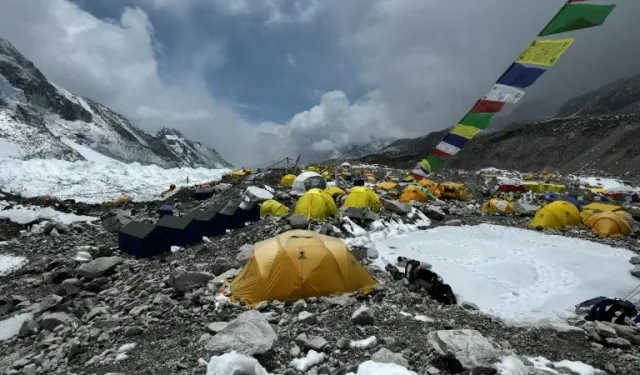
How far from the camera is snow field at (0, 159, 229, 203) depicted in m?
32.8

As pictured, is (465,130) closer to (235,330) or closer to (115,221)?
(235,330)

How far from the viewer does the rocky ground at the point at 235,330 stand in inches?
185

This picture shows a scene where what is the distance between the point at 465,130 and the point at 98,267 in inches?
462

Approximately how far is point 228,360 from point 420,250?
842 centimetres

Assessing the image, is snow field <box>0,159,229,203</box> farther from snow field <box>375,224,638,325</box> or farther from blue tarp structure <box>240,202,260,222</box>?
snow field <box>375,224,638,325</box>

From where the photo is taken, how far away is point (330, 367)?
4.66 meters

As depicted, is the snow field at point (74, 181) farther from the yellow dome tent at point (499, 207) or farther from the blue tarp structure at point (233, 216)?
the yellow dome tent at point (499, 207)

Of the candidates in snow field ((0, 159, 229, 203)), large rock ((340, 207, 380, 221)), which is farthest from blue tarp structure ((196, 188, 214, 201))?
large rock ((340, 207, 380, 221))

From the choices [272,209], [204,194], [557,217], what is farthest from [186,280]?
[204,194]

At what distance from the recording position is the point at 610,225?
44.9ft

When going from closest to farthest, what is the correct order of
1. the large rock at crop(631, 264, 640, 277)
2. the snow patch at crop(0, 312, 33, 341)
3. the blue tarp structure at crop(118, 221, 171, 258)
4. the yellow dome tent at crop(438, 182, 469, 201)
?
the snow patch at crop(0, 312, 33, 341)
the large rock at crop(631, 264, 640, 277)
the blue tarp structure at crop(118, 221, 171, 258)
the yellow dome tent at crop(438, 182, 469, 201)

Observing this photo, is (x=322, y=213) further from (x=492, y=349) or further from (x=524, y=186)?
(x=524, y=186)

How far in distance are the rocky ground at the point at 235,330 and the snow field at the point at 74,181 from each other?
24.2 meters

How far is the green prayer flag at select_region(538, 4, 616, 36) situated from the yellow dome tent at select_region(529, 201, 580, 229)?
8.72 metres
